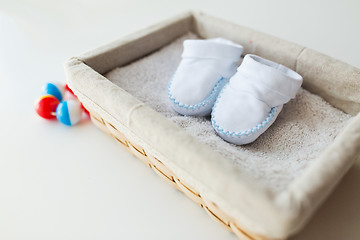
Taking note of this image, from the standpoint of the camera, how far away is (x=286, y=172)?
0.71 meters

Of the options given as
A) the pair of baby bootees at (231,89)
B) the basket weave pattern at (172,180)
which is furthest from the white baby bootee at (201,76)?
the basket weave pattern at (172,180)

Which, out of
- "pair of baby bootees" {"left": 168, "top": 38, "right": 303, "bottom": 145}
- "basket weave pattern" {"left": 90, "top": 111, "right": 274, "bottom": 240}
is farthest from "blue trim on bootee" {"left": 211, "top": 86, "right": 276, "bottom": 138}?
"basket weave pattern" {"left": 90, "top": 111, "right": 274, "bottom": 240}

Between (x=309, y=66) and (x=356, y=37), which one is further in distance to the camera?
(x=356, y=37)

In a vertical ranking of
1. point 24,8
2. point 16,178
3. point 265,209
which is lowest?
point 16,178

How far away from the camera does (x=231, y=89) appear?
858 millimetres

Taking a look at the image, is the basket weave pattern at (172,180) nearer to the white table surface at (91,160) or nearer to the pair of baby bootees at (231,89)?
the white table surface at (91,160)

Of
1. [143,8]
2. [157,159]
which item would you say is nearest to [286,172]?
[157,159]

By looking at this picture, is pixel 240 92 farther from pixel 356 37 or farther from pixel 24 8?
pixel 24 8

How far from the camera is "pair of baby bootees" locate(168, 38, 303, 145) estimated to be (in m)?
0.81

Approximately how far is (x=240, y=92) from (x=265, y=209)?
1.17 feet

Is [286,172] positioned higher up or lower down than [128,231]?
higher up

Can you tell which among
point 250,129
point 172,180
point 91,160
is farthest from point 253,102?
point 91,160

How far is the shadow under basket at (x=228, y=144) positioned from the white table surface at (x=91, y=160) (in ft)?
0.19

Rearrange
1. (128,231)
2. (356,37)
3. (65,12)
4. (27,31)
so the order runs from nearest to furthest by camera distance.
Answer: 1. (128,231)
2. (356,37)
3. (27,31)
4. (65,12)
